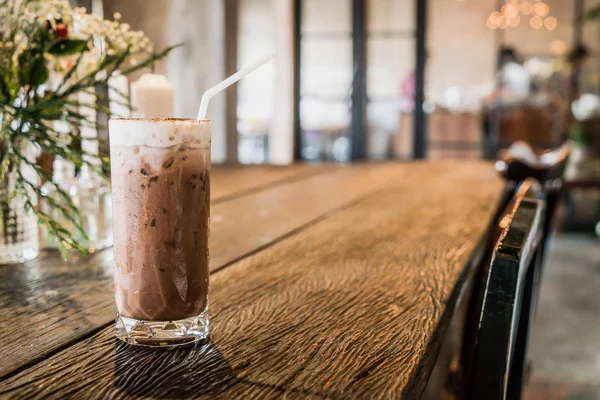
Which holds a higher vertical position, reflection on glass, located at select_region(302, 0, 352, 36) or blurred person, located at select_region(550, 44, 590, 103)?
reflection on glass, located at select_region(302, 0, 352, 36)

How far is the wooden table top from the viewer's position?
1.68 ft

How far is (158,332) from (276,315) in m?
0.15

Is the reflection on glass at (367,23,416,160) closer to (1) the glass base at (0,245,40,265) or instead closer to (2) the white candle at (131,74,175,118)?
(2) the white candle at (131,74,175,118)

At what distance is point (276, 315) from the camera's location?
0.70m

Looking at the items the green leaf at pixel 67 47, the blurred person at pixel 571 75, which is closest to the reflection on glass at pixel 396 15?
the blurred person at pixel 571 75

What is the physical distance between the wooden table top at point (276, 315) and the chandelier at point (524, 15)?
6035 millimetres

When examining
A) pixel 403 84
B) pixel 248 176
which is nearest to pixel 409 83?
pixel 403 84

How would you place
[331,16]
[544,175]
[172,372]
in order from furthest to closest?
1. [331,16]
2. [544,175]
3. [172,372]

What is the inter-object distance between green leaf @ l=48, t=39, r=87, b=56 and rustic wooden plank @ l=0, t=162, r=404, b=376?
294 mm

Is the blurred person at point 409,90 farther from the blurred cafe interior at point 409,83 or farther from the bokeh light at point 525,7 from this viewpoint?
the bokeh light at point 525,7

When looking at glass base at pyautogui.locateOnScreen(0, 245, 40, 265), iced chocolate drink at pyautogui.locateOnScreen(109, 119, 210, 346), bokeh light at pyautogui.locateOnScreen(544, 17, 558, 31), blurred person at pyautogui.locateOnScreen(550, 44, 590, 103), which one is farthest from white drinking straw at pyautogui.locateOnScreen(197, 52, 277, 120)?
bokeh light at pyautogui.locateOnScreen(544, 17, 558, 31)

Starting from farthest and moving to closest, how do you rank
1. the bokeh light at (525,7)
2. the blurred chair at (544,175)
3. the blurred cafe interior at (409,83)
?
the bokeh light at (525,7) → the blurred cafe interior at (409,83) → the blurred chair at (544,175)

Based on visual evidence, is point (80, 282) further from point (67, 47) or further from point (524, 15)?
point (524, 15)

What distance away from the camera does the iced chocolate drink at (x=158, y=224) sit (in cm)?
58
